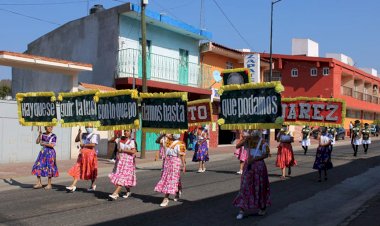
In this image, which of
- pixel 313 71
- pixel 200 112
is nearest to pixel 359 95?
pixel 313 71

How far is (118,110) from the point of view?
10703 mm

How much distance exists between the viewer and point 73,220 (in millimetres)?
8102

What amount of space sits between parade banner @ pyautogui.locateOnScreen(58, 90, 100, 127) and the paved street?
5.75ft

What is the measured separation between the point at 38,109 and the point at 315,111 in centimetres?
742

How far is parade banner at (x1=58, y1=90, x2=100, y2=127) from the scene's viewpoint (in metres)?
11.5

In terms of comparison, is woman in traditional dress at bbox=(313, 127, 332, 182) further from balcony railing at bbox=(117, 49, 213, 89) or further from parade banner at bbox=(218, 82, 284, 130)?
balcony railing at bbox=(117, 49, 213, 89)

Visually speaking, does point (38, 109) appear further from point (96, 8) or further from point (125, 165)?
point (96, 8)

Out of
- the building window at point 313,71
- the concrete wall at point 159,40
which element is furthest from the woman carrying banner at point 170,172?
the building window at point 313,71

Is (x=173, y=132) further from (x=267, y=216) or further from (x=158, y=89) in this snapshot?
(x=158, y=89)

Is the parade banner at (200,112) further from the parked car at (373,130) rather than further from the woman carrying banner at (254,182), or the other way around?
the parked car at (373,130)

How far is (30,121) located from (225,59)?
2197cm

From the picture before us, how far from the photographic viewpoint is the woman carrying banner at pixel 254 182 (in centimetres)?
843

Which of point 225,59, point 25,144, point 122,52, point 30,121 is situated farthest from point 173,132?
point 225,59

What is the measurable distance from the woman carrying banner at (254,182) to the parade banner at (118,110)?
2857 mm
